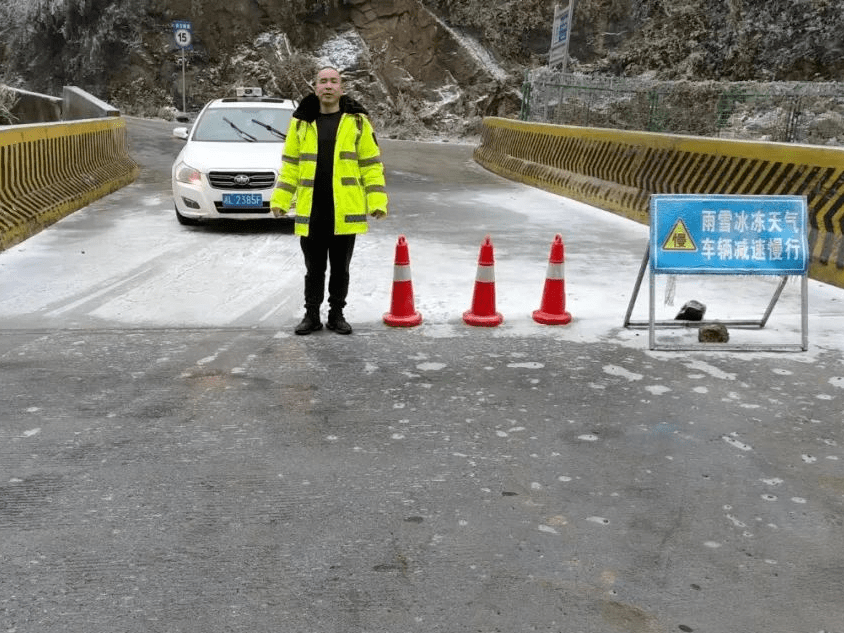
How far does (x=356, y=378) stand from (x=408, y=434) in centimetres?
98

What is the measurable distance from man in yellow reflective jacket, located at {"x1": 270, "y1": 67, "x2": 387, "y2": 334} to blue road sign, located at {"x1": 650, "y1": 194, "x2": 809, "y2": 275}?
197cm

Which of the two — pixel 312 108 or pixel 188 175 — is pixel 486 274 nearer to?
pixel 312 108

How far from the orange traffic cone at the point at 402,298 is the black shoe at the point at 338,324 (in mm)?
355

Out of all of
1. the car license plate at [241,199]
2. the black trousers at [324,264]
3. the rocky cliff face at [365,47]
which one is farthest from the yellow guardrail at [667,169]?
the rocky cliff face at [365,47]

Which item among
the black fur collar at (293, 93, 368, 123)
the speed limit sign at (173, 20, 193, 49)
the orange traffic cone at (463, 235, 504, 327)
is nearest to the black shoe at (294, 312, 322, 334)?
the orange traffic cone at (463, 235, 504, 327)

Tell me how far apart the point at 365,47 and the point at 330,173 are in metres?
29.0

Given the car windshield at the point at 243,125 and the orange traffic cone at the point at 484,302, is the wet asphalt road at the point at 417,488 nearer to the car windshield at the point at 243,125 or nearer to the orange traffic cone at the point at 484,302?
the orange traffic cone at the point at 484,302

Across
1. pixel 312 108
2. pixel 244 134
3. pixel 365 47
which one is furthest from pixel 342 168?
pixel 365 47

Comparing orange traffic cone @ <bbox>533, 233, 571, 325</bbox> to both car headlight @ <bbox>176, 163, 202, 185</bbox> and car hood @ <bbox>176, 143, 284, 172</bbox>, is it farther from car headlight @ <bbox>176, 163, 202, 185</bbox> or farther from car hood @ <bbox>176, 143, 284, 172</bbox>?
car headlight @ <bbox>176, 163, 202, 185</bbox>

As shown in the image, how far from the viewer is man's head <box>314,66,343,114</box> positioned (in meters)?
5.70

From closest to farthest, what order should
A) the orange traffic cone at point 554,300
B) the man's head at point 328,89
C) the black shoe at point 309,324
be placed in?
the man's head at point 328,89 → the black shoe at point 309,324 → the orange traffic cone at point 554,300

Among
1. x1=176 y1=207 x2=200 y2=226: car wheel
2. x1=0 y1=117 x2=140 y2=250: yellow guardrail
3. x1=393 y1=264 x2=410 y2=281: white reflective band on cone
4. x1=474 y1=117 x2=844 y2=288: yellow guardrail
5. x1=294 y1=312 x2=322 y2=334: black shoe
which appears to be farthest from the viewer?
x1=176 y1=207 x2=200 y2=226: car wheel

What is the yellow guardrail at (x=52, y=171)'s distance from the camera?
9.16 meters

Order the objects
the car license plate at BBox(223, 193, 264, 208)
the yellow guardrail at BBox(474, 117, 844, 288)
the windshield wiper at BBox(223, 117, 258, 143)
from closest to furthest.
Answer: the yellow guardrail at BBox(474, 117, 844, 288) < the car license plate at BBox(223, 193, 264, 208) < the windshield wiper at BBox(223, 117, 258, 143)
